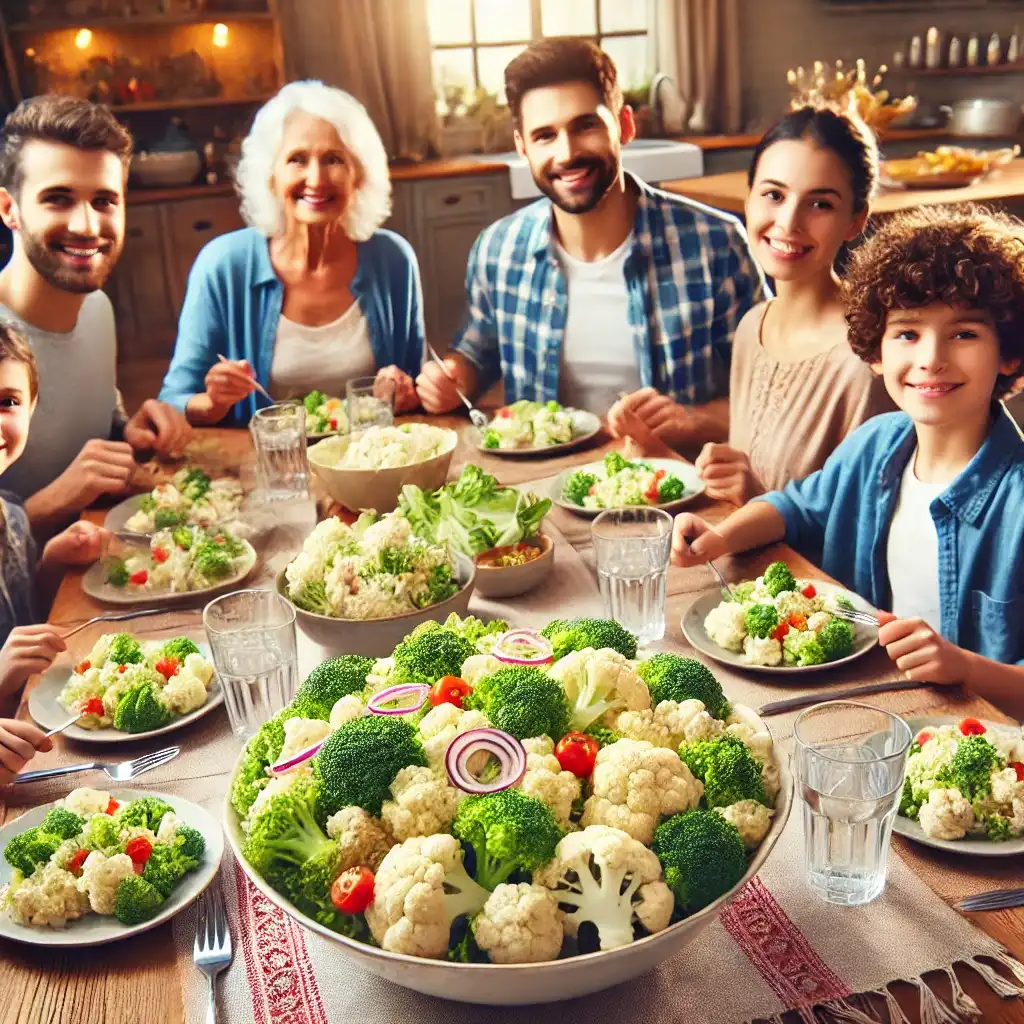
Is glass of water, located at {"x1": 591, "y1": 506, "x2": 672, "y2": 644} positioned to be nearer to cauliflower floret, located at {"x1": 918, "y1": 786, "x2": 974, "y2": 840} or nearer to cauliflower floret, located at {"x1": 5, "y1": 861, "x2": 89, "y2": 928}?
cauliflower floret, located at {"x1": 918, "y1": 786, "x2": 974, "y2": 840}

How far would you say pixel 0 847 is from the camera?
102 cm

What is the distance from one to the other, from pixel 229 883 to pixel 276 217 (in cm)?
217

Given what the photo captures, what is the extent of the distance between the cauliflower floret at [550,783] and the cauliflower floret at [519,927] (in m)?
0.07

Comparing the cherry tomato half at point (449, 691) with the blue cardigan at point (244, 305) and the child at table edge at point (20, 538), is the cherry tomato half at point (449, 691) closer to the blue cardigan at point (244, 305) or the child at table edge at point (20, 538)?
the child at table edge at point (20, 538)

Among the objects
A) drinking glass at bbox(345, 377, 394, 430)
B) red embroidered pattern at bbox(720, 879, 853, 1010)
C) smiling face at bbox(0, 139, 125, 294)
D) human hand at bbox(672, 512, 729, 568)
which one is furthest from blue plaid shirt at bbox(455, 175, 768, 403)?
red embroidered pattern at bbox(720, 879, 853, 1010)

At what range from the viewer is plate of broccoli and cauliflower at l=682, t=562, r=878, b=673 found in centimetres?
127

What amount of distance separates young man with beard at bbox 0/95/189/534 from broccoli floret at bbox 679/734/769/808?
59.5 inches

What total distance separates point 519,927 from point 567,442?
4.87 feet

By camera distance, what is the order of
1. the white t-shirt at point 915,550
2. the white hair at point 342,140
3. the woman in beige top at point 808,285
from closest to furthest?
1. the white t-shirt at point 915,550
2. the woman in beige top at point 808,285
3. the white hair at point 342,140

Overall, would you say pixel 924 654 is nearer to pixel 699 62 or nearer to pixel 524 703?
pixel 524 703

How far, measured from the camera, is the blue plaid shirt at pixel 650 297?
8.95 feet

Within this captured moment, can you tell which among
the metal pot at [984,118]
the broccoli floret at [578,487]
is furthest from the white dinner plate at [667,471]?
the metal pot at [984,118]

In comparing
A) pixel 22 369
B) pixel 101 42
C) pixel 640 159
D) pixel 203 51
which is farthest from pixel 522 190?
pixel 22 369

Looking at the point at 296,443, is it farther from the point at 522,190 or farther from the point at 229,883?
the point at 522,190
